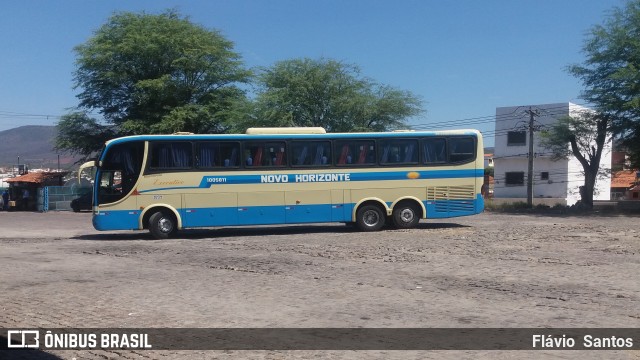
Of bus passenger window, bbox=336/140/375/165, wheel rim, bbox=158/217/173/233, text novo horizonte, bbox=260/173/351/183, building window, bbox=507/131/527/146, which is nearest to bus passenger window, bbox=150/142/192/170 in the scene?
wheel rim, bbox=158/217/173/233

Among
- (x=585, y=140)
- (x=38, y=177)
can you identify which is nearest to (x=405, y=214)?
(x=585, y=140)

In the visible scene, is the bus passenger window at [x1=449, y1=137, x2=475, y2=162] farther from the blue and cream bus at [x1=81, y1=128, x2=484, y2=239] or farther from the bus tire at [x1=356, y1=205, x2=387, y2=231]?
the bus tire at [x1=356, y1=205, x2=387, y2=231]

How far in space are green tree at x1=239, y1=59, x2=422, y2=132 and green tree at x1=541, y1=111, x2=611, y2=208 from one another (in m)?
8.57

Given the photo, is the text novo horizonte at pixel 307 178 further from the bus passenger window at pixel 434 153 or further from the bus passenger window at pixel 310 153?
the bus passenger window at pixel 434 153

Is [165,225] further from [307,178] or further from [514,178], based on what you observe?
[514,178]

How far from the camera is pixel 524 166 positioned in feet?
222

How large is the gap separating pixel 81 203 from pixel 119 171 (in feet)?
82.4

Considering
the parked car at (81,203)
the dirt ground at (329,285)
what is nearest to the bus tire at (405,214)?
the dirt ground at (329,285)

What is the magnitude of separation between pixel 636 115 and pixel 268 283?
2752 centimetres

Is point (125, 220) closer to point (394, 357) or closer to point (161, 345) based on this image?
point (161, 345)

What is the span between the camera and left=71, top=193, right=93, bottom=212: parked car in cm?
4406

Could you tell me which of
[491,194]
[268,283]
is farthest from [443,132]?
[491,194]

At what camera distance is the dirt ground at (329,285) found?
835 centimetres

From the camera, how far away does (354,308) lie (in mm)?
9242
